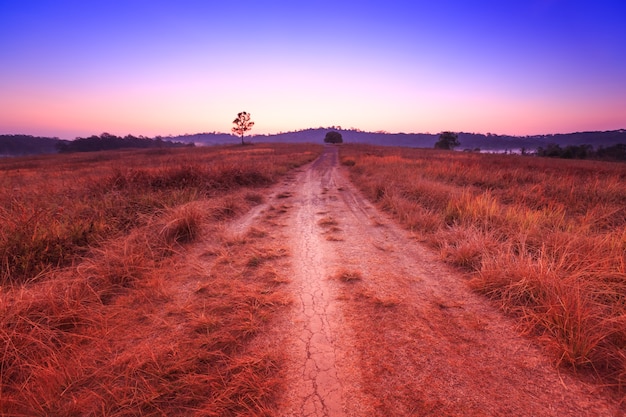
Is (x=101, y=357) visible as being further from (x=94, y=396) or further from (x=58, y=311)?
(x=58, y=311)

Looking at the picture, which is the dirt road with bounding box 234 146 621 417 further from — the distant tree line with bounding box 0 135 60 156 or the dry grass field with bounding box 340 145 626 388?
the distant tree line with bounding box 0 135 60 156

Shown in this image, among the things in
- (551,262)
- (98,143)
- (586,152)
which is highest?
(98,143)

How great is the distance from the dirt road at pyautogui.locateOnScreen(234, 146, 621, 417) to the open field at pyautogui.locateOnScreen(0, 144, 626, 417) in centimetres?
1

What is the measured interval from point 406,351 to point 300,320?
1080mm

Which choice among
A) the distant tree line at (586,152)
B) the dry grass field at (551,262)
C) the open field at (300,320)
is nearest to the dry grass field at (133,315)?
the open field at (300,320)

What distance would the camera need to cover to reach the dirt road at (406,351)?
70.8 inches

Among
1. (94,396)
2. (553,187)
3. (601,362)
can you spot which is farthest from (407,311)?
(553,187)

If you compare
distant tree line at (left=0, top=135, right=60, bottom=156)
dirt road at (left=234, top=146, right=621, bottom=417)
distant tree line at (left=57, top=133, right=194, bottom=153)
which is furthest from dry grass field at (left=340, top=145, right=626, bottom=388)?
distant tree line at (left=0, top=135, right=60, bottom=156)

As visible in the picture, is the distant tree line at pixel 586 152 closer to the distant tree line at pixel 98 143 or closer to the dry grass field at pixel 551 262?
the dry grass field at pixel 551 262

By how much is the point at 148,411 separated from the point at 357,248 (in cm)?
363

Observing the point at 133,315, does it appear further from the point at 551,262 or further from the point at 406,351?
the point at 551,262

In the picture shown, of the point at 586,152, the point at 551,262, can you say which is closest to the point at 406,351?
the point at 551,262

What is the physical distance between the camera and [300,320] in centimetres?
273

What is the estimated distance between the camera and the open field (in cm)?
183
